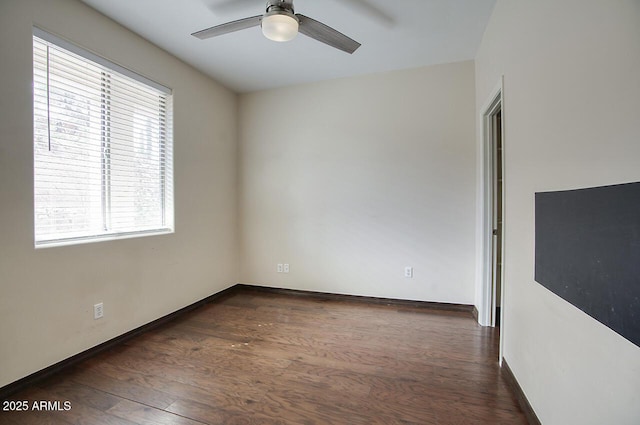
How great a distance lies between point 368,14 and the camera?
2.28 metres

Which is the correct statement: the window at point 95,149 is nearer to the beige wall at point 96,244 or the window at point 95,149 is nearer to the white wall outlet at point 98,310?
the beige wall at point 96,244

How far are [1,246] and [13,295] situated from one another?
327mm

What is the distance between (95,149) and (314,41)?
2.15m

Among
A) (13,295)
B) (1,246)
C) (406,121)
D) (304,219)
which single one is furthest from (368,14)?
(13,295)

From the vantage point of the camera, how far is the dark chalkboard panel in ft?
2.64

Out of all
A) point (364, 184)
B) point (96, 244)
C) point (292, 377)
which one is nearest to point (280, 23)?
point (364, 184)

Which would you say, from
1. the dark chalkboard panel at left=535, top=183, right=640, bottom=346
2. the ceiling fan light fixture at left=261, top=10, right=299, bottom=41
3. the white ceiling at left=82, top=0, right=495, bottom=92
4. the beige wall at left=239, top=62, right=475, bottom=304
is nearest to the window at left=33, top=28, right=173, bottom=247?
the white ceiling at left=82, top=0, right=495, bottom=92

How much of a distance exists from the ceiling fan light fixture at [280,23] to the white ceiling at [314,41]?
585mm

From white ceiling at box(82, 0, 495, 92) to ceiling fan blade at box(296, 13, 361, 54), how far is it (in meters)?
0.37

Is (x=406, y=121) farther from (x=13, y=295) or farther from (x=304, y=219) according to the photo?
(x=13, y=295)

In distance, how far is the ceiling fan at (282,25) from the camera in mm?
1701

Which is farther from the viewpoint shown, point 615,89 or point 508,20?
point 508,20

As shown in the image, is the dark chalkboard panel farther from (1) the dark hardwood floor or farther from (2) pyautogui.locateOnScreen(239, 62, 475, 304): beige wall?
(2) pyautogui.locateOnScreen(239, 62, 475, 304): beige wall

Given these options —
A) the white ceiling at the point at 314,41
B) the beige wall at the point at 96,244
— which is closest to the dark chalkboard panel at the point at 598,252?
the white ceiling at the point at 314,41
